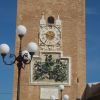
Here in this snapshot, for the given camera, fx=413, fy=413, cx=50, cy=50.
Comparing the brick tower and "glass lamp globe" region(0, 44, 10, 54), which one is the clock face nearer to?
the brick tower

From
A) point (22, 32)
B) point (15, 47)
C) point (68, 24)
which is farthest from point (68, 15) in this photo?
point (22, 32)

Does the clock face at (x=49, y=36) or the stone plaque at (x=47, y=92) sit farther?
the clock face at (x=49, y=36)

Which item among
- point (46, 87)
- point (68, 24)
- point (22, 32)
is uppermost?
point (68, 24)

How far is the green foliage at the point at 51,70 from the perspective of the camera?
22266mm

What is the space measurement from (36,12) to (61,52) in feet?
9.11

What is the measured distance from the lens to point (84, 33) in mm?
23219

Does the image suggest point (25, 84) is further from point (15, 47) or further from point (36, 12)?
point (36, 12)

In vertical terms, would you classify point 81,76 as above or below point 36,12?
below

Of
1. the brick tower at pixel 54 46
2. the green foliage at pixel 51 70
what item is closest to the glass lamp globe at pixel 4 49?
the brick tower at pixel 54 46

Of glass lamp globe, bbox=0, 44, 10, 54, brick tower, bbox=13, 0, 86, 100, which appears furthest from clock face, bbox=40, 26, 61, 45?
glass lamp globe, bbox=0, 44, 10, 54

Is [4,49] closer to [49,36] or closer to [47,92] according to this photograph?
[47,92]

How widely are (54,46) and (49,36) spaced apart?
2.11 feet

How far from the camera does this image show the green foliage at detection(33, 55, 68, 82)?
2227cm

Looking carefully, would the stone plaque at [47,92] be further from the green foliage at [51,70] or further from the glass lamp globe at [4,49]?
the glass lamp globe at [4,49]
